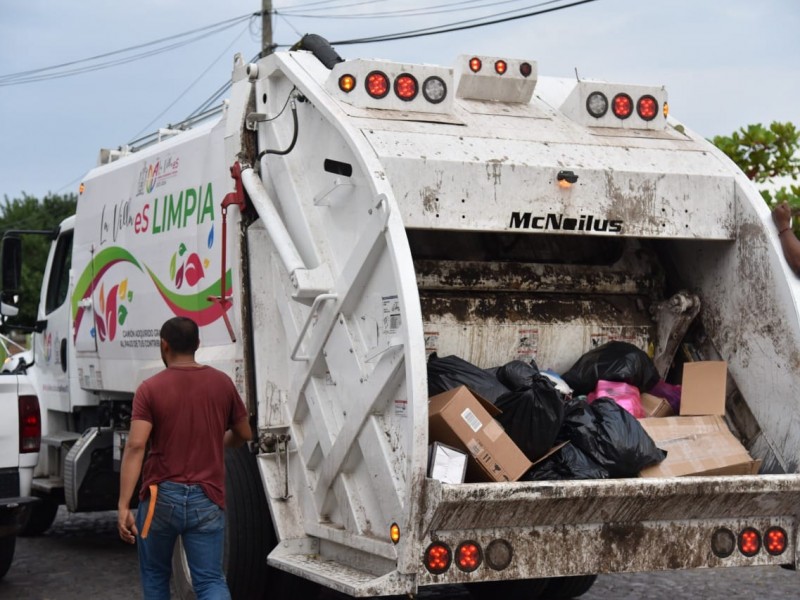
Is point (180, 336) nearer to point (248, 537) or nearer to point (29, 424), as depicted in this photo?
point (248, 537)

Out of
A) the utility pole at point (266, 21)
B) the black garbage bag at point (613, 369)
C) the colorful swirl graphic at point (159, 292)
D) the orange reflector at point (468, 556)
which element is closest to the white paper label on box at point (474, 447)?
the orange reflector at point (468, 556)

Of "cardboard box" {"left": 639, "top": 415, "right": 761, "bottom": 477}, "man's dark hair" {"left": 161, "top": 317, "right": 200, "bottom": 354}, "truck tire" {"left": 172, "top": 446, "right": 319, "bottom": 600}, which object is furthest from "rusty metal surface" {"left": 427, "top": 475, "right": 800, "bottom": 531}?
"truck tire" {"left": 172, "top": 446, "right": 319, "bottom": 600}

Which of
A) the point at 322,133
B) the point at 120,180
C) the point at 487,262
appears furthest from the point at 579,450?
the point at 120,180

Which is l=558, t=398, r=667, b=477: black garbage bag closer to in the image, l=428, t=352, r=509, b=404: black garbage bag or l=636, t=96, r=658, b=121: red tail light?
l=428, t=352, r=509, b=404: black garbage bag

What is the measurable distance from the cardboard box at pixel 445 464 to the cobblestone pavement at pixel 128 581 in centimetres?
268

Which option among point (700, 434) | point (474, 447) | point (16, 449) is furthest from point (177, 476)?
point (700, 434)

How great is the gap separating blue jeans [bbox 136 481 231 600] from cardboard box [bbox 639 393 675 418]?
2095 mm

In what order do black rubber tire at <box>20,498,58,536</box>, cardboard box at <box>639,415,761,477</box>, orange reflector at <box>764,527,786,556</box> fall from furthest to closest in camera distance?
black rubber tire at <box>20,498,58,536</box> → cardboard box at <box>639,415,761,477</box> → orange reflector at <box>764,527,786,556</box>

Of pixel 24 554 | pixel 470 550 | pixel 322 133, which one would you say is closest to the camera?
pixel 470 550

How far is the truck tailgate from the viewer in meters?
4.61

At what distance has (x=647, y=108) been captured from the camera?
6.00 m

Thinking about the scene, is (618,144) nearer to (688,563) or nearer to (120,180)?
(688,563)

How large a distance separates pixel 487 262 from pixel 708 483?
5.53 ft

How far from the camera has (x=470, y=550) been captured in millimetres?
4699
